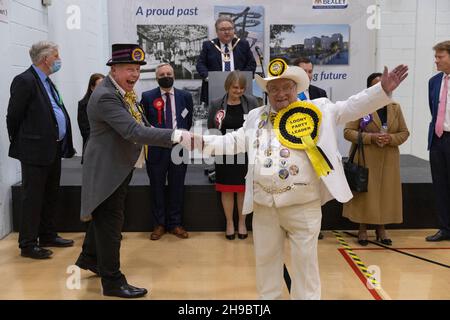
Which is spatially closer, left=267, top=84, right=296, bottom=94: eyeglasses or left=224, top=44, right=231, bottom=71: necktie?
left=267, top=84, right=296, bottom=94: eyeglasses

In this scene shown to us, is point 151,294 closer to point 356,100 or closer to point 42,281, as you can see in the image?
point 42,281

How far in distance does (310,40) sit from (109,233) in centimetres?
495

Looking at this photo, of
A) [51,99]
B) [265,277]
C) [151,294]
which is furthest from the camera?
[51,99]

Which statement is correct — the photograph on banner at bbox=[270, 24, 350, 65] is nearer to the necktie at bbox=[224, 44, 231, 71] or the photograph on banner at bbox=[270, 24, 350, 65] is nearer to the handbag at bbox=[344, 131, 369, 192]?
the necktie at bbox=[224, 44, 231, 71]

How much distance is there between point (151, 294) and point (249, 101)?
2155 mm

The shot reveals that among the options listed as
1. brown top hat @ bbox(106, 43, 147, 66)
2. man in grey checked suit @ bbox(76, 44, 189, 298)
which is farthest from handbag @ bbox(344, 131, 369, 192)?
brown top hat @ bbox(106, 43, 147, 66)

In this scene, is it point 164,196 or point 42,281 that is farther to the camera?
point 164,196

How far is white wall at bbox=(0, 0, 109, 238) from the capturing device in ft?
17.1

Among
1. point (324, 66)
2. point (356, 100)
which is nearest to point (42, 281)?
point (356, 100)

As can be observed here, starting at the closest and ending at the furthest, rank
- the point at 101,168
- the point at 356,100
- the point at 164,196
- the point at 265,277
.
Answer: the point at 356,100, the point at 265,277, the point at 101,168, the point at 164,196

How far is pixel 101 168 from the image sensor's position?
348 centimetres

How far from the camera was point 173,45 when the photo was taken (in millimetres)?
7508

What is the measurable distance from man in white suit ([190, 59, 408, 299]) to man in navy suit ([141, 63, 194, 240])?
2.08m

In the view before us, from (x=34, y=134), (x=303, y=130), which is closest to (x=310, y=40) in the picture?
(x=34, y=134)
